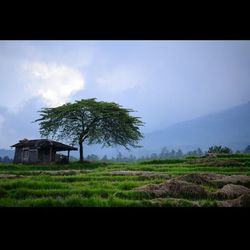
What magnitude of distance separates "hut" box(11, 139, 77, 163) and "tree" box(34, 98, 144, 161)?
1.59 metres

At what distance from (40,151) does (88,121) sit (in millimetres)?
4330

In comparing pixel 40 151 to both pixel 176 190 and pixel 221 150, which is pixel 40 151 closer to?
pixel 176 190

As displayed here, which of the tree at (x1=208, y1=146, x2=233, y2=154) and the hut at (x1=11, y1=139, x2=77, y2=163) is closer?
the hut at (x1=11, y1=139, x2=77, y2=163)

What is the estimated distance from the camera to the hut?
21438 millimetres

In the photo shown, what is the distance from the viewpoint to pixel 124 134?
24266 millimetres

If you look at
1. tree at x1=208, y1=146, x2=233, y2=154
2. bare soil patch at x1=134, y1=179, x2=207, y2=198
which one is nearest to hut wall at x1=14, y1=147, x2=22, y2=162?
bare soil patch at x1=134, y1=179, x2=207, y2=198

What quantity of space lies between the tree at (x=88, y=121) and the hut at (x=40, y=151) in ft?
5.22

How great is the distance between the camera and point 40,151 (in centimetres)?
2172

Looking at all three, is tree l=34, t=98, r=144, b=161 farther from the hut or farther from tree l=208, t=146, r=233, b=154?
tree l=208, t=146, r=233, b=154

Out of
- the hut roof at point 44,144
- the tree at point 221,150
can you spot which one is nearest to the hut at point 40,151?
the hut roof at point 44,144

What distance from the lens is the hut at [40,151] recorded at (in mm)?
21438
